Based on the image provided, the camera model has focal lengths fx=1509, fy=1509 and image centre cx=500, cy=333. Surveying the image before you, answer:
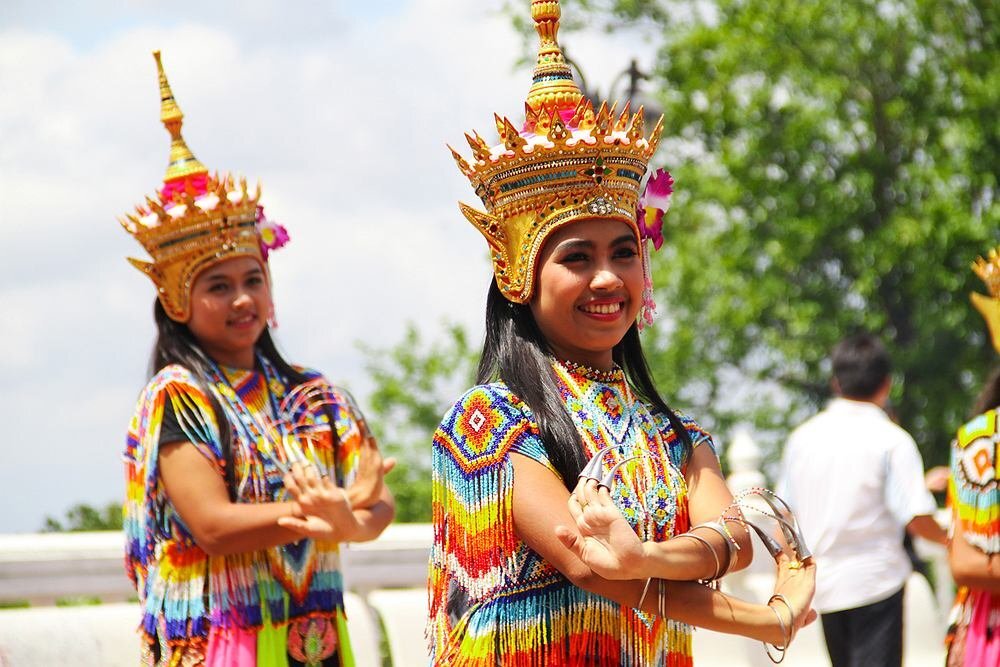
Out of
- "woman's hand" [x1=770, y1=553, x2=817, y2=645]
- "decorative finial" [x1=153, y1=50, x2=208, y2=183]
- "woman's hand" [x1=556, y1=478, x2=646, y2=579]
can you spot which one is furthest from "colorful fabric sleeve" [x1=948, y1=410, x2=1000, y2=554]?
"decorative finial" [x1=153, y1=50, x2=208, y2=183]

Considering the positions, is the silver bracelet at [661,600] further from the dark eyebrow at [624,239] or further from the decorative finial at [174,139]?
the decorative finial at [174,139]

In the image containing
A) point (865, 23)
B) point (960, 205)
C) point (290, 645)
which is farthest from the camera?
point (865, 23)

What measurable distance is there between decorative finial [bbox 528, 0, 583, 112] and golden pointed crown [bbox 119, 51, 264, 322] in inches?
61.3

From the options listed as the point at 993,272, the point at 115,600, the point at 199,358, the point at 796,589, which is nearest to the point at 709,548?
the point at 796,589

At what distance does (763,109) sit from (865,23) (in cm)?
129

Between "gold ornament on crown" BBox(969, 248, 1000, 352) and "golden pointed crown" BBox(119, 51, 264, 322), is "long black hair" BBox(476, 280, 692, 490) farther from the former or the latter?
"gold ornament on crown" BBox(969, 248, 1000, 352)

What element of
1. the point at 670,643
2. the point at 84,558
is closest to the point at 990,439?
the point at 670,643

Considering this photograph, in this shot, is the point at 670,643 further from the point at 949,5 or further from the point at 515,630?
the point at 949,5

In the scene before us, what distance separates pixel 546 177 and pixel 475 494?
69 centimetres

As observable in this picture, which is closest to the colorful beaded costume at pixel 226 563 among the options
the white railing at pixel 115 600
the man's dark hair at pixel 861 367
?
the white railing at pixel 115 600

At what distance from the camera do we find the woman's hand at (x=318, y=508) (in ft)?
13.1

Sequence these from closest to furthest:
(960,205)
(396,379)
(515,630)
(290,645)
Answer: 1. (515,630)
2. (290,645)
3. (960,205)
4. (396,379)

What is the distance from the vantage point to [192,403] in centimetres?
445

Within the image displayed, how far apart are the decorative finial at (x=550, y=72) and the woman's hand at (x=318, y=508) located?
1.25 m
